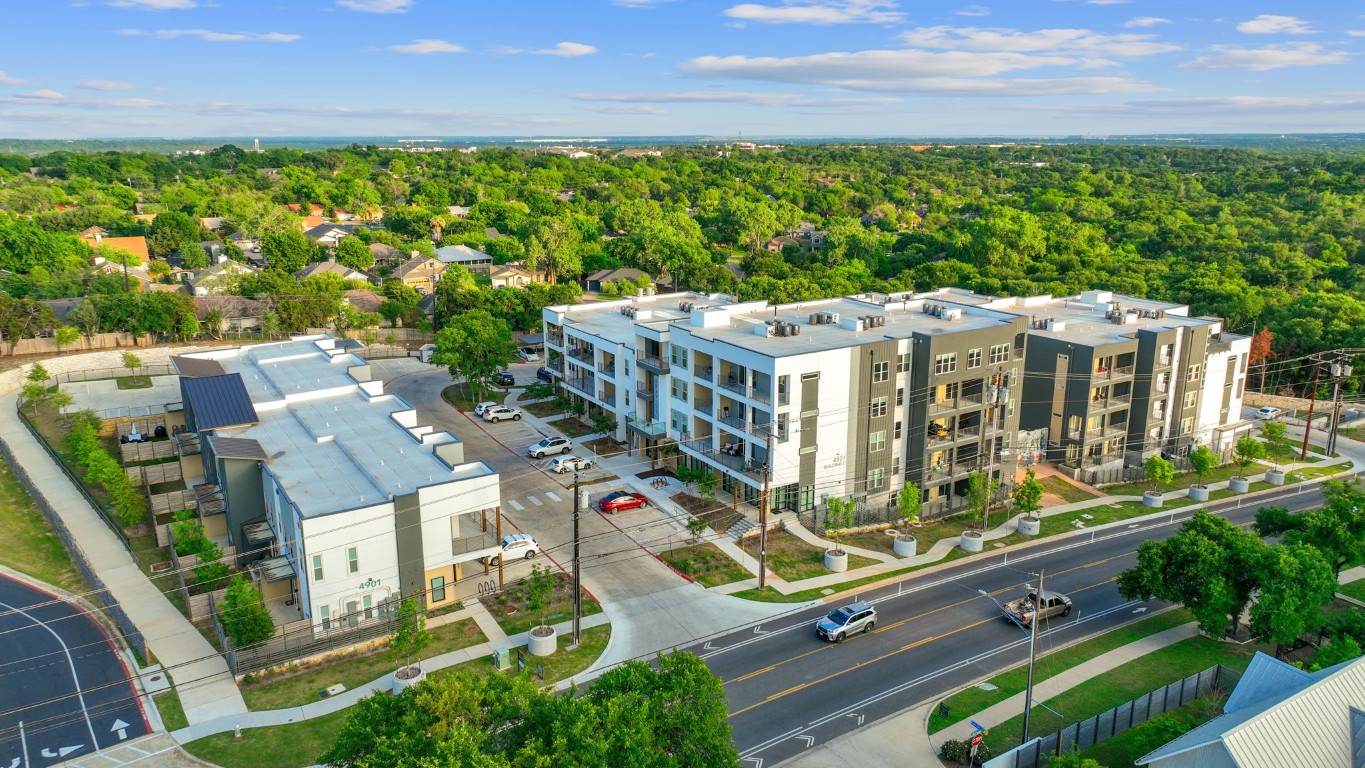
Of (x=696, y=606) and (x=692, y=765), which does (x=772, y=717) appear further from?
(x=692, y=765)

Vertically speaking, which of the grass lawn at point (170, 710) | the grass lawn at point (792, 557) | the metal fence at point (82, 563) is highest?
the metal fence at point (82, 563)

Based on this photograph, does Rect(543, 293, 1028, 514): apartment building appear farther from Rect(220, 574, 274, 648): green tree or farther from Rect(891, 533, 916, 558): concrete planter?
Rect(220, 574, 274, 648): green tree

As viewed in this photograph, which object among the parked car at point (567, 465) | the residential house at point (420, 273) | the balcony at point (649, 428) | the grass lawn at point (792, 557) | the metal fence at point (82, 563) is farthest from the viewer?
the residential house at point (420, 273)

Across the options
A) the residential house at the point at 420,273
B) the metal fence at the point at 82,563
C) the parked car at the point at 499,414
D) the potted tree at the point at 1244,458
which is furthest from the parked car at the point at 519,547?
the residential house at the point at 420,273

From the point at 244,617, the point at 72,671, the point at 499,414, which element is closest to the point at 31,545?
the point at 72,671

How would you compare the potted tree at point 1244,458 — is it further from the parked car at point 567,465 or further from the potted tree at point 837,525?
the parked car at point 567,465

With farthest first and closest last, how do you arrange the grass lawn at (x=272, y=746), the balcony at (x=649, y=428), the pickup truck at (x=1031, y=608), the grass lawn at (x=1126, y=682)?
the balcony at (x=649, y=428)
the pickup truck at (x=1031, y=608)
the grass lawn at (x=1126, y=682)
the grass lawn at (x=272, y=746)
